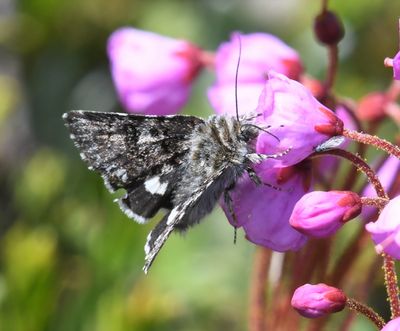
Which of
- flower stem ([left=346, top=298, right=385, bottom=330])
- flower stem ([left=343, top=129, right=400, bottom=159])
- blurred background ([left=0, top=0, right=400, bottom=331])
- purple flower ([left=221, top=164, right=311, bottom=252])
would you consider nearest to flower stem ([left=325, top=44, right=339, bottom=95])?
purple flower ([left=221, top=164, right=311, bottom=252])

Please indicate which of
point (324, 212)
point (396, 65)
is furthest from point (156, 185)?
point (396, 65)

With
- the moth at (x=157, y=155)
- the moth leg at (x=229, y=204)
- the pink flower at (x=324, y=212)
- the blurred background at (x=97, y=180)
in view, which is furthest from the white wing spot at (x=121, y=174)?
the blurred background at (x=97, y=180)

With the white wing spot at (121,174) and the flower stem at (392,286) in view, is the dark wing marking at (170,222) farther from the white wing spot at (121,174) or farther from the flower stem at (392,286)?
the flower stem at (392,286)

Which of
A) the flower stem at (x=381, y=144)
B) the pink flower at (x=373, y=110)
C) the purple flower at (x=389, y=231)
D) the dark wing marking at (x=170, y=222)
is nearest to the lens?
the purple flower at (x=389, y=231)

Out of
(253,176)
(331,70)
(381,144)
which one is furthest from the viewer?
(331,70)

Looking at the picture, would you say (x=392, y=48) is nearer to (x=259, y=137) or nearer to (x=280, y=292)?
(x=280, y=292)

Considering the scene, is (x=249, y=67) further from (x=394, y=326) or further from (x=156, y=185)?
(x=394, y=326)
